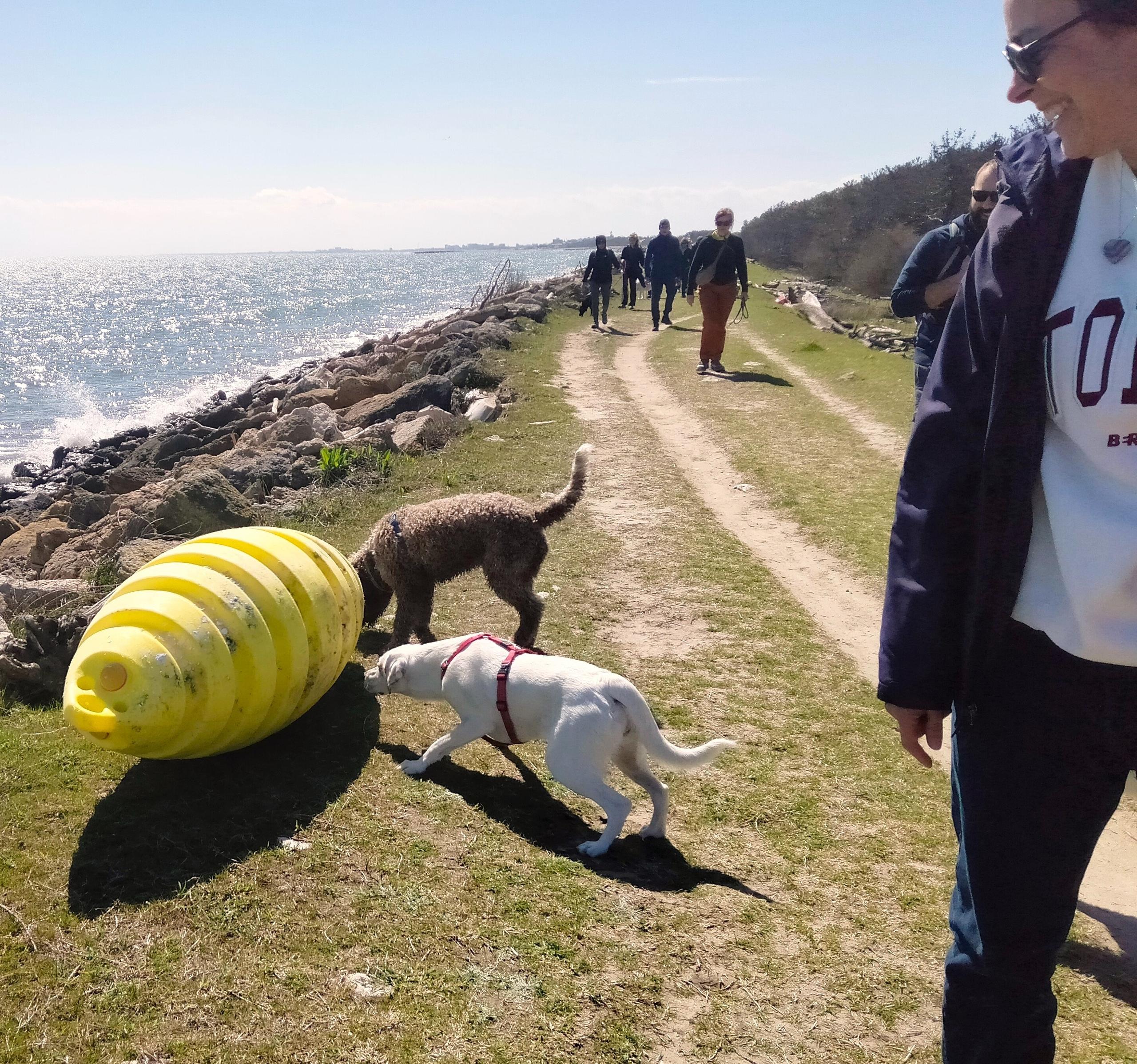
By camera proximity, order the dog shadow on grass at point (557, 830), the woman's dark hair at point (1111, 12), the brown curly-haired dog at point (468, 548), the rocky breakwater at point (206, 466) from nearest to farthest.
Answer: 1. the woman's dark hair at point (1111, 12)
2. the dog shadow on grass at point (557, 830)
3. the brown curly-haired dog at point (468, 548)
4. the rocky breakwater at point (206, 466)

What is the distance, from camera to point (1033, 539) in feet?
5.74

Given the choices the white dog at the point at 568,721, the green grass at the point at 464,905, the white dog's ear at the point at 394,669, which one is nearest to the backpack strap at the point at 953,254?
the green grass at the point at 464,905

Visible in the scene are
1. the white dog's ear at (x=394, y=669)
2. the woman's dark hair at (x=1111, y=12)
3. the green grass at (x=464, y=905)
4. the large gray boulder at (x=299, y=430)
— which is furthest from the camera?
the large gray boulder at (x=299, y=430)

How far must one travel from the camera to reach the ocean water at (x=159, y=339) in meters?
27.6

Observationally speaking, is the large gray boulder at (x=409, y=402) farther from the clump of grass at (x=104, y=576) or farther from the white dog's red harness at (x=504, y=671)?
the white dog's red harness at (x=504, y=671)

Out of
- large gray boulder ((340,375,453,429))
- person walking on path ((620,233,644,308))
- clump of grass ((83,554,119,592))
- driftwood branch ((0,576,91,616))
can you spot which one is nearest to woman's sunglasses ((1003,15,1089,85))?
clump of grass ((83,554,119,592))

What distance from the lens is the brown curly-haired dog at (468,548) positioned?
17.8 ft

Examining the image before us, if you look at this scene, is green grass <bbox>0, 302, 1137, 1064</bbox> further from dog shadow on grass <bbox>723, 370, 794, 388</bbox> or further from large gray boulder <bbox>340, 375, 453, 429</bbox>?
dog shadow on grass <bbox>723, 370, 794, 388</bbox>

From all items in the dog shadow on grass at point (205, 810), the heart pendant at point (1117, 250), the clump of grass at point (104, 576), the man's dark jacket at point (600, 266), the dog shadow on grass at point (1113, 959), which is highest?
the man's dark jacket at point (600, 266)

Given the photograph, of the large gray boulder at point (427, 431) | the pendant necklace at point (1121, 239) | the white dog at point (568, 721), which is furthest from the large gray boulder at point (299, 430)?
the pendant necklace at point (1121, 239)

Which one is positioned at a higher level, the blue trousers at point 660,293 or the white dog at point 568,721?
the blue trousers at point 660,293

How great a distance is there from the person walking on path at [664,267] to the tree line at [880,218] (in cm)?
579

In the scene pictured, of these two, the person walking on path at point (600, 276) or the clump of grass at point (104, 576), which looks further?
the person walking on path at point (600, 276)

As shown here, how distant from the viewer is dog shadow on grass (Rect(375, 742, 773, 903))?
3525mm
